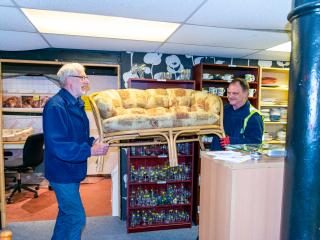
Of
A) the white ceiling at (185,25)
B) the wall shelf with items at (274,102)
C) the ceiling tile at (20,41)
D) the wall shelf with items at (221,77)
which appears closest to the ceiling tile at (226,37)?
the white ceiling at (185,25)

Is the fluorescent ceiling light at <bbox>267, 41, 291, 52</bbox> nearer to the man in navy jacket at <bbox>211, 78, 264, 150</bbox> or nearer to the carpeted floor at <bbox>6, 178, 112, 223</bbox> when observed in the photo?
the man in navy jacket at <bbox>211, 78, 264, 150</bbox>

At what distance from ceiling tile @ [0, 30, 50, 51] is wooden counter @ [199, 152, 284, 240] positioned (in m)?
2.32

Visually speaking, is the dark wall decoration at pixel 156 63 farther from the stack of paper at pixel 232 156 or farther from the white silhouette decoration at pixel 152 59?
the stack of paper at pixel 232 156

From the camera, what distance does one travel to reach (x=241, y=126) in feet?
7.64

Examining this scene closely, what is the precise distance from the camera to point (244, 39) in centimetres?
256

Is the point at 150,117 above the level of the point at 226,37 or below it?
below

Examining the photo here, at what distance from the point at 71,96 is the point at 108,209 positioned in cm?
221

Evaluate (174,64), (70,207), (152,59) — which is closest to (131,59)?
(152,59)

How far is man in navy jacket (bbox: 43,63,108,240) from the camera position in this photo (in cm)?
188

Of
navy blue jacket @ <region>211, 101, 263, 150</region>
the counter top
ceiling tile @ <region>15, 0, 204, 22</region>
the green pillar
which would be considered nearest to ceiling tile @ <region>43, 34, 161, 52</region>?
ceiling tile @ <region>15, 0, 204, 22</region>

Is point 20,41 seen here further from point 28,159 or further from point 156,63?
point 28,159

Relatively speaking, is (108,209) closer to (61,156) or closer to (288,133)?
(61,156)

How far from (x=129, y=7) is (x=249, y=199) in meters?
1.47

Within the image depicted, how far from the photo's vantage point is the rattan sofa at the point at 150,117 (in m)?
2.05
